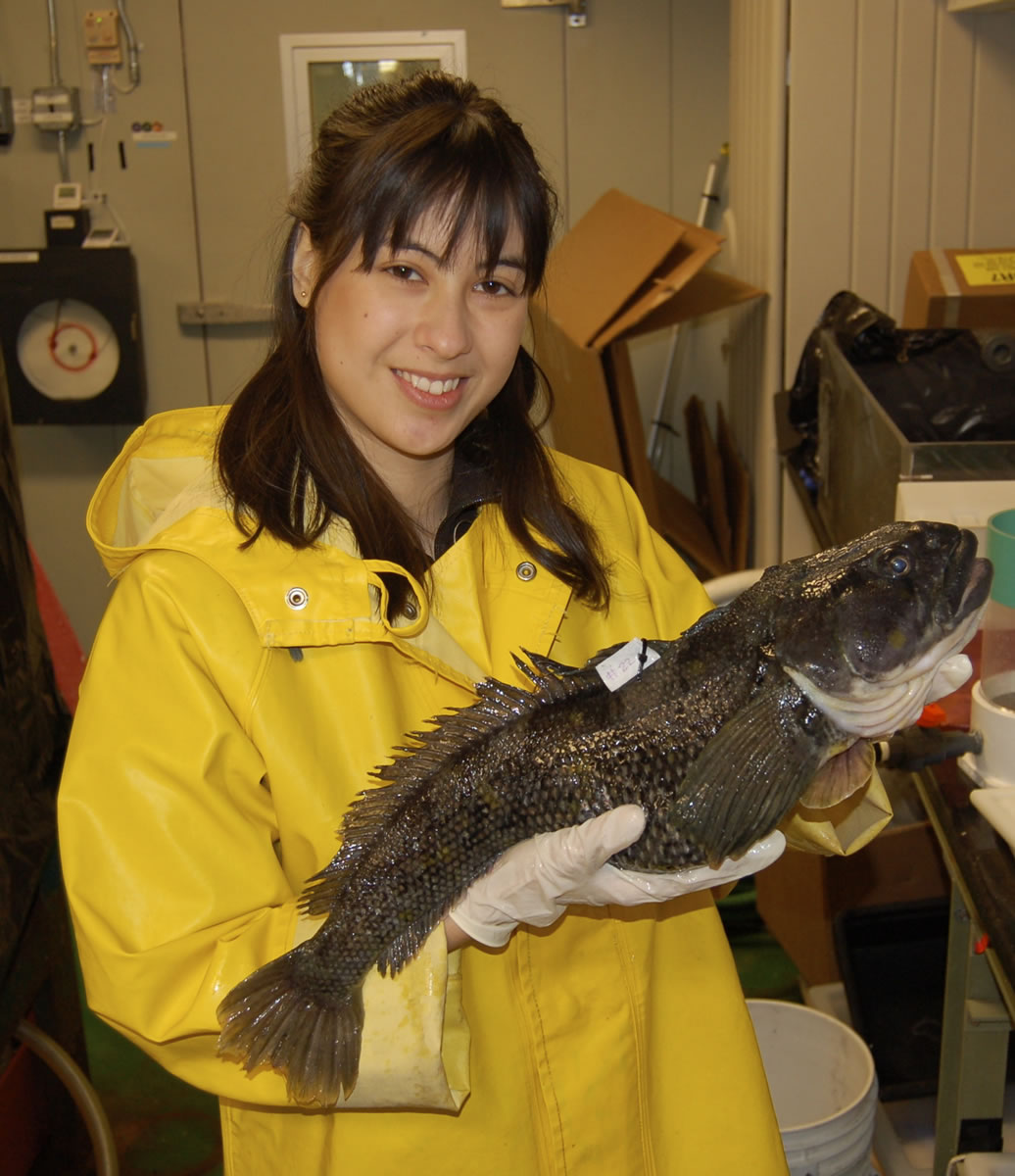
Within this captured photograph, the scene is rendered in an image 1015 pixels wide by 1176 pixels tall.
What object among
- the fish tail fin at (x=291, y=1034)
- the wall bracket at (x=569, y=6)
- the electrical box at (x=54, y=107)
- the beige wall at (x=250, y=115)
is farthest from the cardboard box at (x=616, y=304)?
the fish tail fin at (x=291, y=1034)

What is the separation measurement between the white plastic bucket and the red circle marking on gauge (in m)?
3.49

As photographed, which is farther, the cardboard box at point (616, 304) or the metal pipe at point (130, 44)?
the metal pipe at point (130, 44)

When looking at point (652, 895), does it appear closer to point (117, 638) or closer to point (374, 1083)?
point (374, 1083)

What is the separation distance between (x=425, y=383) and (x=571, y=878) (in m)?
0.59

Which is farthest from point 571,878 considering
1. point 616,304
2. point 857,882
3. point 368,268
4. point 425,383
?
point 616,304

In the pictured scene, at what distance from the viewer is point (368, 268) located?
132 centimetres

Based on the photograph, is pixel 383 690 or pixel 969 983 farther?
pixel 969 983

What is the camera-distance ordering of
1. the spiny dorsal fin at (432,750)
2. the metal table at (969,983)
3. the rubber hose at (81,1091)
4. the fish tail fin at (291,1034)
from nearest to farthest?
the fish tail fin at (291,1034) < the spiny dorsal fin at (432,750) < the metal table at (969,983) < the rubber hose at (81,1091)

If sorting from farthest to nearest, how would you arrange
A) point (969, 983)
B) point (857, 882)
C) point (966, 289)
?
point (966, 289) < point (857, 882) < point (969, 983)

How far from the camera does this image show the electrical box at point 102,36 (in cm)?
426

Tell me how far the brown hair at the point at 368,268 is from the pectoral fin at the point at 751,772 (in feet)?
1.13

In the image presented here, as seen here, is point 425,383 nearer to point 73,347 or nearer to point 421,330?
point 421,330

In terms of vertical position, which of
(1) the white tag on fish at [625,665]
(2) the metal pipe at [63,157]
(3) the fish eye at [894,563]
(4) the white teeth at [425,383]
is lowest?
(1) the white tag on fish at [625,665]

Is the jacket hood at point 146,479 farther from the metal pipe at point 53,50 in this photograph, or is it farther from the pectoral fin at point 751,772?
the metal pipe at point 53,50
